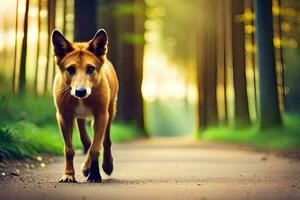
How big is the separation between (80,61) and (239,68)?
735 inches

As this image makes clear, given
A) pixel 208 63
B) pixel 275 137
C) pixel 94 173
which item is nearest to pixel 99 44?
pixel 94 173

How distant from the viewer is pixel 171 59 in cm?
4450

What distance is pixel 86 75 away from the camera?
809 cm

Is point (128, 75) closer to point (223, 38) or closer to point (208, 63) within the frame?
point (223, 38)

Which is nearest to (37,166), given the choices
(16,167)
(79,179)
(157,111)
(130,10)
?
(16,167)

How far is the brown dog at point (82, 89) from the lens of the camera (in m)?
8.12

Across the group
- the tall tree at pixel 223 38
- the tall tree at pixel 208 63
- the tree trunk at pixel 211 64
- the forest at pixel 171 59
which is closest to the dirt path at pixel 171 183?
the forest at pixel 171 59

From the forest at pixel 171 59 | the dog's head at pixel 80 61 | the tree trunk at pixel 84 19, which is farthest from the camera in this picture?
the forest at pixel 171 59

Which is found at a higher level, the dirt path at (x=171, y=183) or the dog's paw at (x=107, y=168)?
the dog's paw at (x=107, y=168)

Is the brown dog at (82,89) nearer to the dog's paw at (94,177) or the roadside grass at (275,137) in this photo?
the dog's paw at (94,177)

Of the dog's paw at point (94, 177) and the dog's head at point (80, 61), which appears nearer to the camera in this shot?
the dog's head at point (80, 61)

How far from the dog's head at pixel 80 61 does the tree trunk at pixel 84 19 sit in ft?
17.7

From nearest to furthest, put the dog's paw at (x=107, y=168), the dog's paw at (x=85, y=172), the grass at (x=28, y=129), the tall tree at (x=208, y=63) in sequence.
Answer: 1. the dog's paw at (x=85, y=172)
2. the dog's paw at (x=107, y=168)
3. the grass at (x=28, y=129)
4. the tall tree at (x=208, y=63)

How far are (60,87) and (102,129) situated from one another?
32.4 inches
